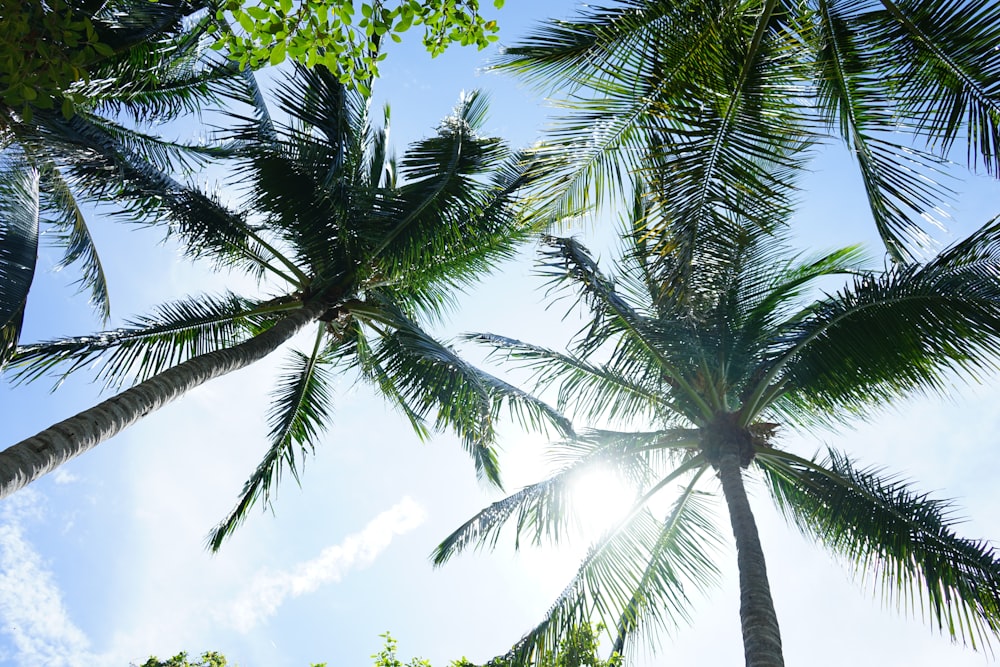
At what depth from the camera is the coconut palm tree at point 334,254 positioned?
24.3ft

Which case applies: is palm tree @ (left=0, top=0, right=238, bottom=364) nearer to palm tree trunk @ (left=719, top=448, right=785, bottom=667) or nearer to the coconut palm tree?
the coconut palm tree

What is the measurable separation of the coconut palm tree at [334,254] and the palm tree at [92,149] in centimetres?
52

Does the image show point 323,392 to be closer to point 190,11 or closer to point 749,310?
point 190,11

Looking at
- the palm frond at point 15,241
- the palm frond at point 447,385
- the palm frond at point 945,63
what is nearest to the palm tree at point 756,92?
the palm frond at point 945,63

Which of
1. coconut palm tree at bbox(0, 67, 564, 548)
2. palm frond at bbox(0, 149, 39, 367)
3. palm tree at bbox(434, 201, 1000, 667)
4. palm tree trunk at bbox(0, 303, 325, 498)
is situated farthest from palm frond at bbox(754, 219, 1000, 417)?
palm frond at bbox(0, 149, 39, 367)

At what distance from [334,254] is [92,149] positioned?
8.98ft

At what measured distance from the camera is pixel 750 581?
20.5 ft

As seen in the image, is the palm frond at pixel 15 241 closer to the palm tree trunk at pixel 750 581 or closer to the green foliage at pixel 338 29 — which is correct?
the green foliage at pixel 338 29

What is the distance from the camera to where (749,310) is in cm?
828

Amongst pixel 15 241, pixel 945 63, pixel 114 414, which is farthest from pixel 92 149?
pixel 945 63

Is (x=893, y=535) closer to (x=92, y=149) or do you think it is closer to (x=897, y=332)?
(x=897, y=332)

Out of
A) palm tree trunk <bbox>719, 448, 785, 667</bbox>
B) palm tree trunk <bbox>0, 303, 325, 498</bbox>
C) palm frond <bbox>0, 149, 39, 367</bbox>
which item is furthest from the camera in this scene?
palm frond <bbox>0, 149, 39, 367</bbox>

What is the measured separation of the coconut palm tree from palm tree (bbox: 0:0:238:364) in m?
0.52

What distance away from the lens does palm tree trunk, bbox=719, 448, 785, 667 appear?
18.6 feet
